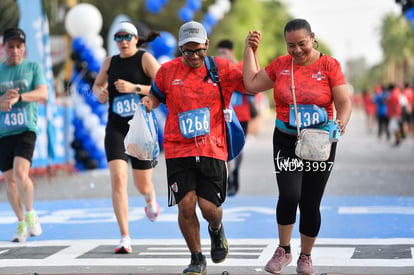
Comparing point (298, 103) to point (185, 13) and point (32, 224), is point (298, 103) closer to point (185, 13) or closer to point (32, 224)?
point (32, 224)

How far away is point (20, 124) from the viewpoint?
26.9 feet

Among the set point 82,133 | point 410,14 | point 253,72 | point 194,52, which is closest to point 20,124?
point 194,52

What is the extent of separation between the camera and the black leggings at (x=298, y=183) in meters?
6.03

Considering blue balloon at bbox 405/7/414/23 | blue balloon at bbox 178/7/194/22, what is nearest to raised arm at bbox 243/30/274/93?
blue balloon at bbox 405/7/414/23

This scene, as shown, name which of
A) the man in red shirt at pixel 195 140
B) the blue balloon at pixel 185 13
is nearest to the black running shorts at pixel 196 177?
the man in red shirt at pixel 195 140

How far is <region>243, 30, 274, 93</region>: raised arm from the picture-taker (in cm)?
609

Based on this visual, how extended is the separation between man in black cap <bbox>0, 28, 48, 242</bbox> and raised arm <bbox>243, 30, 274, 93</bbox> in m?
2.82

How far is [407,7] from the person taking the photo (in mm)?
16562

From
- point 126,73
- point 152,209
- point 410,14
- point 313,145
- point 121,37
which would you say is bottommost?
point 152,209

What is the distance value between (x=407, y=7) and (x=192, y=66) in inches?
448

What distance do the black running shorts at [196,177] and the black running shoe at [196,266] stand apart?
0.42 metres

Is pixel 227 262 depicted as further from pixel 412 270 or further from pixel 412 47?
pixel 412 47

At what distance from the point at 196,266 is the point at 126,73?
2.26 meters

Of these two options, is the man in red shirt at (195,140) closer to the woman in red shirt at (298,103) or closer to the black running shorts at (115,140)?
the woman in red shirt at (298,103)
